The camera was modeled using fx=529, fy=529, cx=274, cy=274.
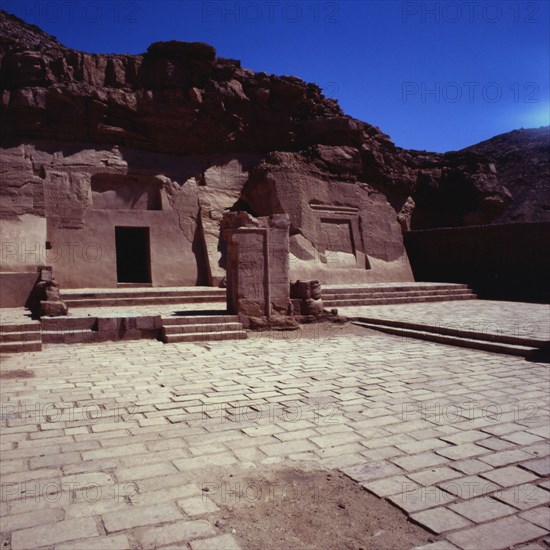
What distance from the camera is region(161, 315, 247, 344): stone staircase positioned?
8.87 meters

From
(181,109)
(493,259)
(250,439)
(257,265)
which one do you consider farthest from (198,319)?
(493,259)

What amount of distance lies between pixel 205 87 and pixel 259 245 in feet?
32.2

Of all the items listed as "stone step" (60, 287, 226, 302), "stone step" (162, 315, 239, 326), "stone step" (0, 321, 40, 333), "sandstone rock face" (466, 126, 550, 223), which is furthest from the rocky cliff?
"sandstone rock face" (466, 126, 550, 223)

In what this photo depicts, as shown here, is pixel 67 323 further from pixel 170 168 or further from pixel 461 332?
pixel 170 168

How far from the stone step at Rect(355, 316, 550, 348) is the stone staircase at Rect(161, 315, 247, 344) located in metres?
2.82

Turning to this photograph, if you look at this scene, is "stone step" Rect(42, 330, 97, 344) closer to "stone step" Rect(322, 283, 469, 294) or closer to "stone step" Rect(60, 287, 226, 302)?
"stone step" Rect(60, 287, 226, 302)

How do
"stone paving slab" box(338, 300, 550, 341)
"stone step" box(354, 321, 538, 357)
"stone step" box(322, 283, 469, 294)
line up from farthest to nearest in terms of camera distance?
"stone step" box(322, 283, 469, 294) → "stone paving slab" box(338, 300, 550, 341) → "stone step" box(354, 321, 538, 357)

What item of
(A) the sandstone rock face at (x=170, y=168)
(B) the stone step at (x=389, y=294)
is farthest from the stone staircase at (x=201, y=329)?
(A) the sandstone rock face at (x=170, y=168)

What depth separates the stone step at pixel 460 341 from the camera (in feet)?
24.8

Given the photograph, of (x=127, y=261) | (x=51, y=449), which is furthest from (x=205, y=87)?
(x=51, y=449)

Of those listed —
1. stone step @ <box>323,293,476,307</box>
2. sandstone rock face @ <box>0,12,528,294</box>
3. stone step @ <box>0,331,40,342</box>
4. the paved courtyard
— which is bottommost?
the paved courtyard

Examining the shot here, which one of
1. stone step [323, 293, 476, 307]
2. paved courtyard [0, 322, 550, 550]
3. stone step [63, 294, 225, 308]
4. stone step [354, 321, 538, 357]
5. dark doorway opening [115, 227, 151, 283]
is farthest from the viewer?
dark doorway opening [115, 227, 151, 283]

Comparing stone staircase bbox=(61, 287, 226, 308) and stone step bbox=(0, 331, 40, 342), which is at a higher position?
stone staircase bbox=(61, 287, 226, 308)

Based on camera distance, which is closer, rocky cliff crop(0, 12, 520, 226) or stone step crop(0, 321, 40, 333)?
stone step crop(0, 321, 40, 333)
